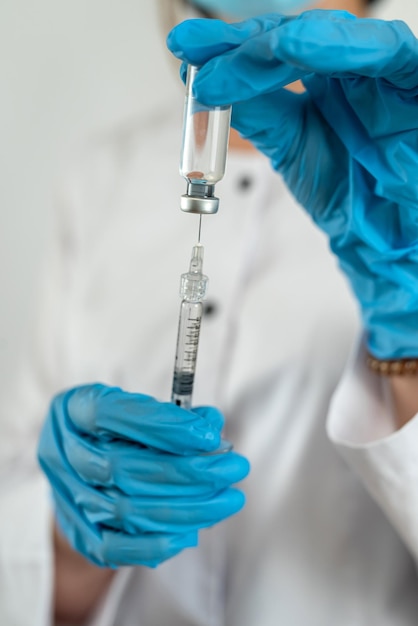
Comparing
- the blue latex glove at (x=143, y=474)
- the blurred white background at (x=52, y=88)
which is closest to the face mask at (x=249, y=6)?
the blurred white background at (x=52, y=88)

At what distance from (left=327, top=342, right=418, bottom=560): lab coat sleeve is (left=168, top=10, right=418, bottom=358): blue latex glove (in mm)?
46

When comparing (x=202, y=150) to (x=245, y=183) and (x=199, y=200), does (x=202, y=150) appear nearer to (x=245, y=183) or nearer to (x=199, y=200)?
(x=199, y=200)

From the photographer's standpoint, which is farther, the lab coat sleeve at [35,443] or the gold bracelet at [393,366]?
the lab coat sleeve at [35,443]

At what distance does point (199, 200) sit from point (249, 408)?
0.40m

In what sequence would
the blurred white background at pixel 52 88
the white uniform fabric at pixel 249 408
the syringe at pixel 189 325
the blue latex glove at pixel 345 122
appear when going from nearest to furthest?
the blue latex glove at pixel 345 122 → the syringe at pixel 189 325 → the white uniform fabric at pixel 249 408 → the blurred white background at pixel 52 88

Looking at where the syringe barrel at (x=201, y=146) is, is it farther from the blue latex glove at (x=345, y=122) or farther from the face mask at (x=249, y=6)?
the face mask at (x=249, y=6)

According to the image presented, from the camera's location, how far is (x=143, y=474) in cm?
65

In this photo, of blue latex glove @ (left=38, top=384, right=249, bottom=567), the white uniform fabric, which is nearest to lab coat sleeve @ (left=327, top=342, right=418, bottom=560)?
the white uniform fabric

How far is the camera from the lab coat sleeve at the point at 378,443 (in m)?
0.64

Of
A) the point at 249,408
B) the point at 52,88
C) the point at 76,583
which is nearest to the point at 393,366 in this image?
the point at 249,408

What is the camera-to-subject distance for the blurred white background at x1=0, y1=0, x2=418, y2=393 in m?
1.26

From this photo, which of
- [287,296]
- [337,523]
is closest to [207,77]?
[287,296]

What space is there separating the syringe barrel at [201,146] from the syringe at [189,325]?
7 cm

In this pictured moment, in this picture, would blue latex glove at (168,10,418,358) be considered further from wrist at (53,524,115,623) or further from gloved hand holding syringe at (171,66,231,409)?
wrist at (53,524,115,623)
